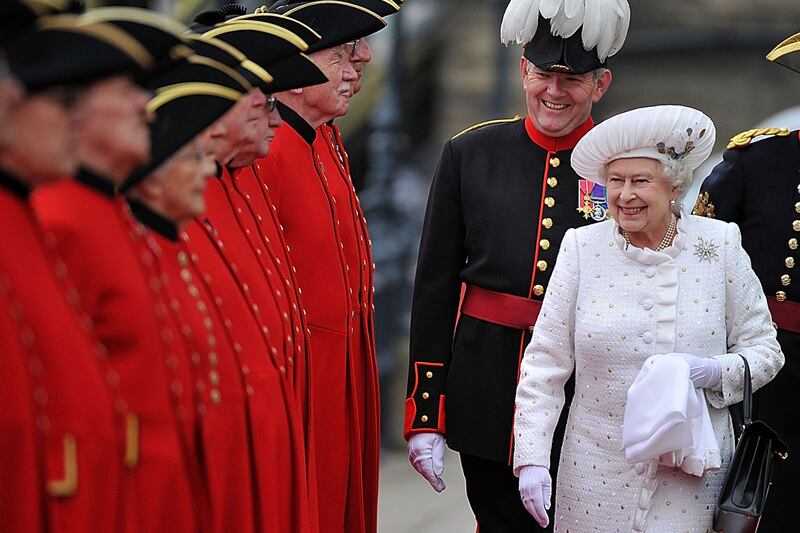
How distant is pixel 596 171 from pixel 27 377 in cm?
217

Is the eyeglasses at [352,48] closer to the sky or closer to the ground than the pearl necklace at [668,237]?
closer to the sky

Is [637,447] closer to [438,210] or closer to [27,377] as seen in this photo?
[438,210]

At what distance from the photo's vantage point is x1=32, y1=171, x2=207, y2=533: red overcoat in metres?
2.84

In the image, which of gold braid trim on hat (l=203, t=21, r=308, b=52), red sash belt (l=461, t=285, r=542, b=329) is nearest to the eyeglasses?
red sash belt (l=461, t=285, r=542, b=329)

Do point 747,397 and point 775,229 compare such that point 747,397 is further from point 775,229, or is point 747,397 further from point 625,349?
point 775,229

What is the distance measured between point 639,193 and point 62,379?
204 cm

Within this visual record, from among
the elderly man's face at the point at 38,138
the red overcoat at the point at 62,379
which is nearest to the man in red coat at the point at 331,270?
the red overcoat at the point at 62,379

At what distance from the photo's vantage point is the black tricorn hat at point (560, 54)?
187 inches

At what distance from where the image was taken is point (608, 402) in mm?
4312

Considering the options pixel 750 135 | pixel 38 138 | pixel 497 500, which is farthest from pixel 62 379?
pixel 750 135

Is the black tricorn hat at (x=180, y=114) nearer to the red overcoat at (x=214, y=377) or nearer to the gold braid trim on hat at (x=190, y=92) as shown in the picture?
the gold braid trim on hat at (x=190, y=92)

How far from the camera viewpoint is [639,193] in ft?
14.0

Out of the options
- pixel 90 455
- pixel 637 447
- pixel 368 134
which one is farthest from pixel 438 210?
pixel 368 134

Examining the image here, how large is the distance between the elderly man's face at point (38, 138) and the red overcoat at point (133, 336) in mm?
206
